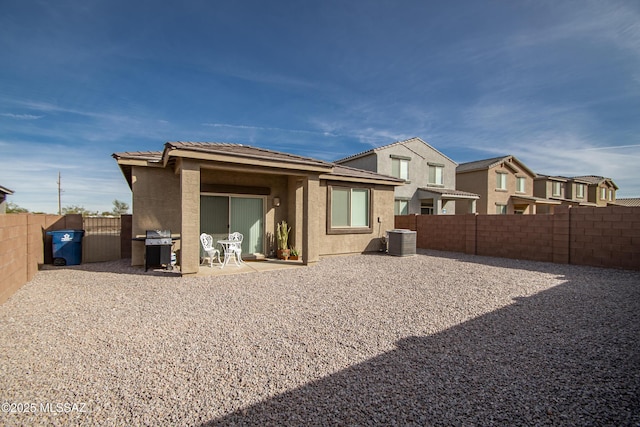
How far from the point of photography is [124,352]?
321 centimetres

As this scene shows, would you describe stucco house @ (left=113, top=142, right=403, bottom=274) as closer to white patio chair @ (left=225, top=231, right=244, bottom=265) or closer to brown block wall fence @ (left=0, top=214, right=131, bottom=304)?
white patio chair @ (left=225, top=231, right=244, bottom=265)

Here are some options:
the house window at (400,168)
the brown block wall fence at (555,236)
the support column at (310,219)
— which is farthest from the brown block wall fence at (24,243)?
the house window at (400,168)

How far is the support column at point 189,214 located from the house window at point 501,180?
24.6 m

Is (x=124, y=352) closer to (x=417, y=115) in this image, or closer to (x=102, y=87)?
(x=102, y=87)

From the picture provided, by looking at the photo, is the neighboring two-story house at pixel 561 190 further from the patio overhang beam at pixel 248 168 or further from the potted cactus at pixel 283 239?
the patio overhang beam at pixel 248 168

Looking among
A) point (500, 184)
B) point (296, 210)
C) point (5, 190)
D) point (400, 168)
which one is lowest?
point (296, 210)

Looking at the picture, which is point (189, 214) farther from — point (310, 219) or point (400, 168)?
point (400, 168)

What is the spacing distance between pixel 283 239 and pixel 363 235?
348 centimetres

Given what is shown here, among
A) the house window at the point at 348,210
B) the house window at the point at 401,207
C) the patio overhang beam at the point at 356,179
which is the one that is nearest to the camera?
the patio overhang beam at the point at 356,179

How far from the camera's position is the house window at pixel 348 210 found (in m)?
10.6

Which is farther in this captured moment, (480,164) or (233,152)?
(480,164)

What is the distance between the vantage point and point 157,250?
7.90 m

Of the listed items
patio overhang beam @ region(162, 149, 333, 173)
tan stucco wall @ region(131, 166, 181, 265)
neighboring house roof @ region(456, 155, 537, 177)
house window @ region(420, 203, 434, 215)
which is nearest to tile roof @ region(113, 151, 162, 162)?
tan stucco wall @ region(131, 166, 181, 265)

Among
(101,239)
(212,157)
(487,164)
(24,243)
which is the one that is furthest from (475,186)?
(24,243)
